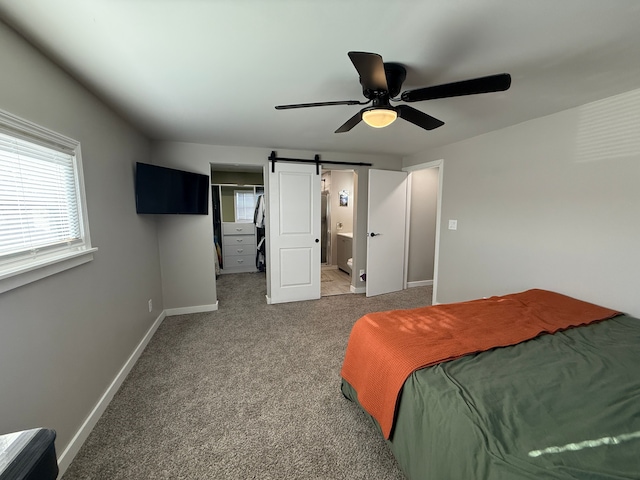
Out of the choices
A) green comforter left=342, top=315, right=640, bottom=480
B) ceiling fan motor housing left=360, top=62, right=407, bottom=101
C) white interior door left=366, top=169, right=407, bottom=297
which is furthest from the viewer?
white interior door left=366, top=169, right=407, bottom=297

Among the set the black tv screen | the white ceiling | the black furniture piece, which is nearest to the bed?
the black furniture piece

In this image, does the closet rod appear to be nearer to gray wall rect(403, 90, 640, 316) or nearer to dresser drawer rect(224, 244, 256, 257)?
gray wall rect(403, 90, 640, 316)

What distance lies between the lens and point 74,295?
1524mm

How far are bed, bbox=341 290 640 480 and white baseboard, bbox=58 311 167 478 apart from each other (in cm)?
163

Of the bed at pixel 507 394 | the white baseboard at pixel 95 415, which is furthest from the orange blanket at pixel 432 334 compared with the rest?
the white baseboard at pixel 95 415

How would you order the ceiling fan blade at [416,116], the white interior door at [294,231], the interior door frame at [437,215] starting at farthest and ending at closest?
the white interior door at [294,231], the interior door frame at [437,215], the ceiling fan blade at [416,116]

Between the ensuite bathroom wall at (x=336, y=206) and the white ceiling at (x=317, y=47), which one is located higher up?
the white ceiling at (x=317, y=47)

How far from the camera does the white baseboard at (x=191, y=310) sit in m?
3.32

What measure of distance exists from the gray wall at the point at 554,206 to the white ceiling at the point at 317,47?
0.26 meters

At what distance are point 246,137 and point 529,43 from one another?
101 inches

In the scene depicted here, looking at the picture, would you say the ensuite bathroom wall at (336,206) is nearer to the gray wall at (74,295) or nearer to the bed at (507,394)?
the gray wall at (74,295)

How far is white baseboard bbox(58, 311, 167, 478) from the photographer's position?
1.37 meters

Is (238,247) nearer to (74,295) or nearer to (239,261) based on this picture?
(239,261)

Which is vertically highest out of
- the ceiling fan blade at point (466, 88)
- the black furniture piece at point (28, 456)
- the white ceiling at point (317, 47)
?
the white ceiling at point (317, 47)
